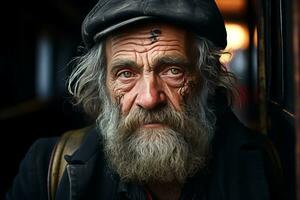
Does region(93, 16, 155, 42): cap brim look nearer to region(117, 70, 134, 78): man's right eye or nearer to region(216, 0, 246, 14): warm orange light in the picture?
region(117, 70, 134, 78): man's right eye

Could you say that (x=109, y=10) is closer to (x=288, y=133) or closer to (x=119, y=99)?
(x=119, y=99)

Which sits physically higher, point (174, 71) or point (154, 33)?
point (154, 33)

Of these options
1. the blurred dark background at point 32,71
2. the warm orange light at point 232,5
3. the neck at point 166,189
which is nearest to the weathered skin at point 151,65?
the neck at point 166,189

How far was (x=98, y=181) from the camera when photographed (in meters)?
2.46

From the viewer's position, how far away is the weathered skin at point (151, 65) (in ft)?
7.86

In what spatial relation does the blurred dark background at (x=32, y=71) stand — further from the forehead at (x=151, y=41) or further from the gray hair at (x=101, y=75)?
the forehead at (x=151, y=41)

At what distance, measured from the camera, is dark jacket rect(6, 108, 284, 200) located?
2365mm

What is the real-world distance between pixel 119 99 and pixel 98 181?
0.36 m

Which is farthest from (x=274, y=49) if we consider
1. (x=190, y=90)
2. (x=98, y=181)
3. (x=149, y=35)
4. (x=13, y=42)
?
(x=13, y=42)

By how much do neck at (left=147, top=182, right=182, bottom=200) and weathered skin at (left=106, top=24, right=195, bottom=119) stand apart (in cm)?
34

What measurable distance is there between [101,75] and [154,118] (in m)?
0.38

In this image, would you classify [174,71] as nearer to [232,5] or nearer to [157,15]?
[157,15]

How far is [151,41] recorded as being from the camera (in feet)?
7.93

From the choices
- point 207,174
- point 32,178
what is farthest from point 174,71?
point 32,178
